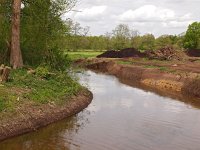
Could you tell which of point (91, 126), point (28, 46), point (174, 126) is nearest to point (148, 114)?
point (174, 126)

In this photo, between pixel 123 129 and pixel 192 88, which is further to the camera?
pixel 192 88

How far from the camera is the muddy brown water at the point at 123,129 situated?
51.1ft

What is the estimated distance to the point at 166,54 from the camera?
53.2 meters

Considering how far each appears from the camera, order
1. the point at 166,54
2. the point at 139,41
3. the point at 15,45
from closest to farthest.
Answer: the point at 15,45, the point at 166,54, the point at 139,41

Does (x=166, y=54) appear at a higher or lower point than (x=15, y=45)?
lower

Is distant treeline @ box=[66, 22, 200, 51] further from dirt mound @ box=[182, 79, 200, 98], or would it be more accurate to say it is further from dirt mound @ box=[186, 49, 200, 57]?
dirt mound @ box=[182, 79, 200, 98]

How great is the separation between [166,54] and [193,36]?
1268 inches

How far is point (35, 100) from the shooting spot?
19.2 metres

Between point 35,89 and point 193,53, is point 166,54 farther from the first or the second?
point 35,89

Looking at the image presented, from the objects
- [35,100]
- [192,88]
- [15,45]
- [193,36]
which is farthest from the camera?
[193,36]

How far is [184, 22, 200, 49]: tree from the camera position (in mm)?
82375

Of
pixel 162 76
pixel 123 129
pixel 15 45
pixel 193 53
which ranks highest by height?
pixel 15 45

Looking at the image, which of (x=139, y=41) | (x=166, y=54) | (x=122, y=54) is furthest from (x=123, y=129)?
(x=139, y=41)

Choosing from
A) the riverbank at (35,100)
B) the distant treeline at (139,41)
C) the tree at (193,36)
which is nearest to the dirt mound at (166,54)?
the distant treeline at (139,41)
